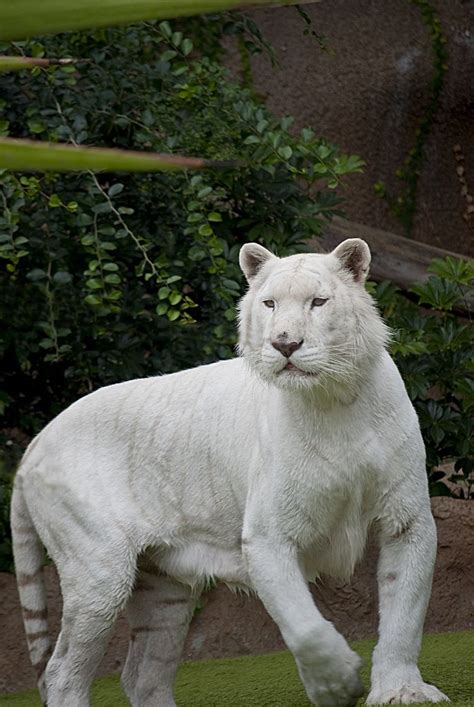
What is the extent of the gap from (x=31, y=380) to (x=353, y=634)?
6.59ft

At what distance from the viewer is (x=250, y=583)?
3463 mm

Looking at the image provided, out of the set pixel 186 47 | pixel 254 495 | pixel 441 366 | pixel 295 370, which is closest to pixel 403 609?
pixel 254 495

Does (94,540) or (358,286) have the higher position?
(358,286)

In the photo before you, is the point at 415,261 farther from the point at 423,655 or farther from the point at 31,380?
the point at 423,655

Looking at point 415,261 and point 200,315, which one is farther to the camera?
Result: point 415,261

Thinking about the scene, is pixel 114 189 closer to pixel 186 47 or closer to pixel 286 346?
pixel 186 47

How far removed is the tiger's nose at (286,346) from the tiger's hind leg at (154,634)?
4.08 ft

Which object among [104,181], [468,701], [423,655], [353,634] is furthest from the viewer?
[104,181]

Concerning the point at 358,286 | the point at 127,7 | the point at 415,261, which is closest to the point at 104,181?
the point at 415,261

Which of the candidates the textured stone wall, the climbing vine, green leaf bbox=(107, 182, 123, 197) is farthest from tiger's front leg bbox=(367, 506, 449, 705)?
the climbing vine

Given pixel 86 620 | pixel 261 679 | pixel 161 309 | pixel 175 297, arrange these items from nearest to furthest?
pixel 86 620, pixel 261 679, pixel 175 297, pixel 161 309

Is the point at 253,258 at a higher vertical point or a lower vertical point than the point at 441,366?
higher

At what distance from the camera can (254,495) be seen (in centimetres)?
327

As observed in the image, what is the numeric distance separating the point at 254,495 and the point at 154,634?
36.2 inches
